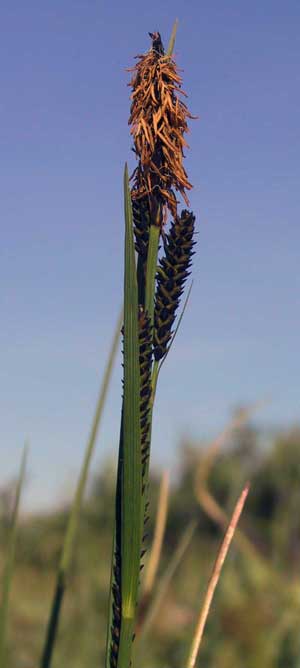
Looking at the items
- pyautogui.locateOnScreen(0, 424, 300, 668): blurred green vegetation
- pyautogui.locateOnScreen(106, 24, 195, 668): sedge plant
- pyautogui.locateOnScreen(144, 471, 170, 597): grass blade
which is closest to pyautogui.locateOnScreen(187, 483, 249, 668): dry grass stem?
pyautogui.locateOnScreen(106, 24, 195, 668): sedge plant

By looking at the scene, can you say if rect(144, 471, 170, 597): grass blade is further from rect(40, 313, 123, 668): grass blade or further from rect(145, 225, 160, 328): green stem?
rect(145, 225, 160, 328): green stem

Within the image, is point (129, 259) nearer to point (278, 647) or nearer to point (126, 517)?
point (126, 517)

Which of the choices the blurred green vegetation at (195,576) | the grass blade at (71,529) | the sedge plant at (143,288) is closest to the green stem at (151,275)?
the sedge plant at (143,288)

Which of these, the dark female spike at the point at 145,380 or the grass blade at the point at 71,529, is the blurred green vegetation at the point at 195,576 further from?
the dark female spike at the point at 145,380

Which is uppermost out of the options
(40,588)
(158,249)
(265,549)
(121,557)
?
(158,249)

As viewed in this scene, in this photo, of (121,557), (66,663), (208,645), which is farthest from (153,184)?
(66,663)
